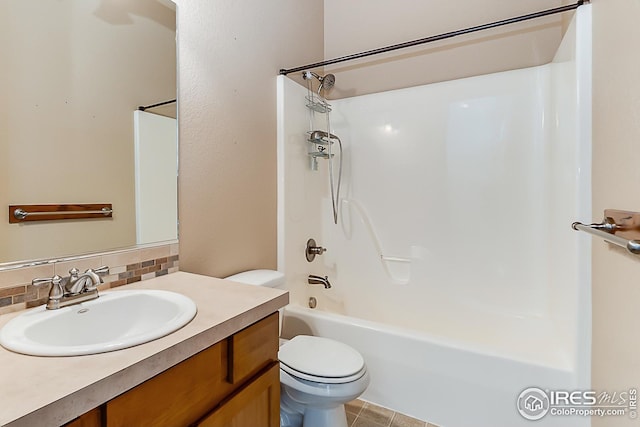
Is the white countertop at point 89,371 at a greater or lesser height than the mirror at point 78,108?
lesser

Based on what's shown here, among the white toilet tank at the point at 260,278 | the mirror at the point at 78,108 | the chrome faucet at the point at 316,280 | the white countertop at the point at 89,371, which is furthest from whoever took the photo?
the chrome faucet at the point at 316,280

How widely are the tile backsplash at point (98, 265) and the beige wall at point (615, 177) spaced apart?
1586mm

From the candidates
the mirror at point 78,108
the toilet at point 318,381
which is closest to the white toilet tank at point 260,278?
the toilet at point 318,381

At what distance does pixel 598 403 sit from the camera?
1156 mm

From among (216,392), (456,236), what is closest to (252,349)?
(216,392)

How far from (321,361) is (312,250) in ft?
3.34

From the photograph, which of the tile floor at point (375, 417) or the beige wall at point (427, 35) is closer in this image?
the tile floor at point (375, 417)

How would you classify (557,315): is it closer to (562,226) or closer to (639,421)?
(562,226)

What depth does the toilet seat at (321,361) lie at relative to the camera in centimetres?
119

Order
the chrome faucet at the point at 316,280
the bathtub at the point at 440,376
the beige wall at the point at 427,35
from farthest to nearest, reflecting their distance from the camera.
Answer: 1. the chrome faucet at the point at 316,280
2. the beige wall at the point at 427,35
3. the bathtub at the point at 440,376

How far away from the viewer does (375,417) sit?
1.54 m

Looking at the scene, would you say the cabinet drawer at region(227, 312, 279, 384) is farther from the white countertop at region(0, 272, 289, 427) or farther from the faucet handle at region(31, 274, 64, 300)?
the faucet handle at region(31, 274, 64, 300)

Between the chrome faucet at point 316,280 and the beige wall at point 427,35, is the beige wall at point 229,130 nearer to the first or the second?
the chrome faucet at point 316,280

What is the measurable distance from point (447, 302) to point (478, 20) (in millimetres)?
1918
